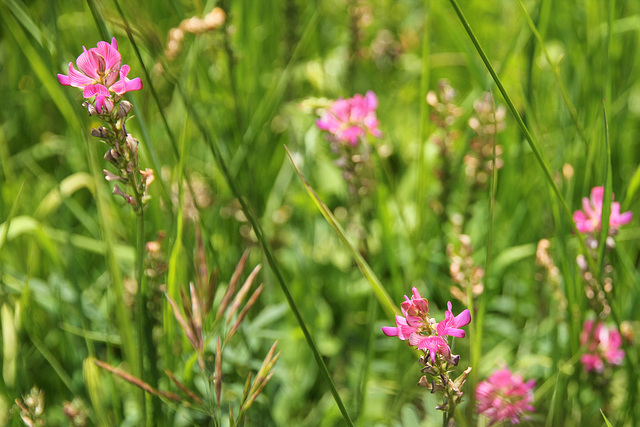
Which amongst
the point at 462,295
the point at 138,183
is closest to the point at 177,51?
the point at 138,183

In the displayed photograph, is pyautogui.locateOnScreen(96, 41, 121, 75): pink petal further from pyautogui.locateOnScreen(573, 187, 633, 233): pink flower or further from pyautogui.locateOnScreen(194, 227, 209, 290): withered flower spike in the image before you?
pyautogui.locateOnScreen(573, 187, 633, 233): pink flower

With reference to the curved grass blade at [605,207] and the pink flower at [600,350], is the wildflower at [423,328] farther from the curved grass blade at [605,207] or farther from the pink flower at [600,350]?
the pink flower at [600,350]

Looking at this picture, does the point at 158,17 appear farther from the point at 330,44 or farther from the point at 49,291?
the point at 49,291

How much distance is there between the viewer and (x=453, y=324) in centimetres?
99

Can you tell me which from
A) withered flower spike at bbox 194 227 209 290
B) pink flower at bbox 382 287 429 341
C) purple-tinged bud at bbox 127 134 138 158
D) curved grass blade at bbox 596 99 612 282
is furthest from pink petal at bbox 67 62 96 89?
curved grass blade at bbox 596 99 612 282

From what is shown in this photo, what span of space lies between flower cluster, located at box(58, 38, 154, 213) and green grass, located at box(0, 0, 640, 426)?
19 centimetres

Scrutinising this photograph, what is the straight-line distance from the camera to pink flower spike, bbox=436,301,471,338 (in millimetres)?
941

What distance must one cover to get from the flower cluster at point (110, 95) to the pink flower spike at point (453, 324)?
575 mm

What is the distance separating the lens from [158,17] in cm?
316

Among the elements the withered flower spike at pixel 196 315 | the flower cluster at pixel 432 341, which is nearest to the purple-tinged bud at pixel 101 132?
the withered flower spike at pixel 196 315

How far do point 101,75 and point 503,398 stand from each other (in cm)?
112

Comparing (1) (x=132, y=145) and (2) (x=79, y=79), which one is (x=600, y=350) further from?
(2) (x=79, y=79)

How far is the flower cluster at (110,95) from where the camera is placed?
3.37 ft

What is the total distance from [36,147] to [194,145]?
25.9 inches
